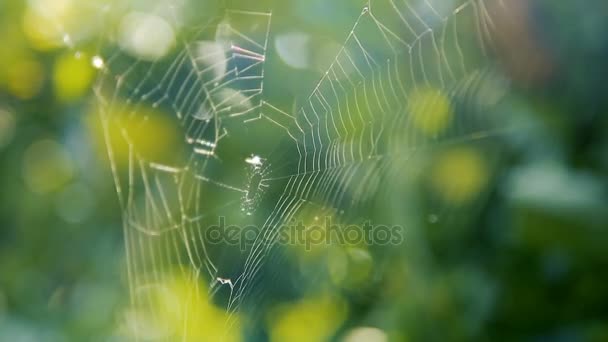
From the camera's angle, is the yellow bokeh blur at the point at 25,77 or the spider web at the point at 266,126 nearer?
the spider web at the point at 266,126

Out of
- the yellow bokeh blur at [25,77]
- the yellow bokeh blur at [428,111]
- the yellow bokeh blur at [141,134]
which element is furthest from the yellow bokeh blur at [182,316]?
the yellow bokeh blur at [25,77]

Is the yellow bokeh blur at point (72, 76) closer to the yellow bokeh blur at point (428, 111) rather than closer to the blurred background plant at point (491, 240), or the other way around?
the blurred background plant at point (491, 240)

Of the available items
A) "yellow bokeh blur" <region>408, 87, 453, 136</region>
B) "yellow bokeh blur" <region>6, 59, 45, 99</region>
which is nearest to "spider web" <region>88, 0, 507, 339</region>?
"yellow bokeh blur" <region>408, 87, 453, 136</region>

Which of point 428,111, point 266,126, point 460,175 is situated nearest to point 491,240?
point 460,175

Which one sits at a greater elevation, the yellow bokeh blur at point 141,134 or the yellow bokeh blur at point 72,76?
the yellow bokeh blur at point 72,76

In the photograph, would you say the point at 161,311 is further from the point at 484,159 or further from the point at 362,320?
the point at 484,159

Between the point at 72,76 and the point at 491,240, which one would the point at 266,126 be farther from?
the point at 72,76

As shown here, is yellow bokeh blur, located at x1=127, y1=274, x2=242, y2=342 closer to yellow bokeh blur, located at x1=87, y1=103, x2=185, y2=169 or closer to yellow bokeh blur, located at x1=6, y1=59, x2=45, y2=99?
yellow bokeh blur, located at x1=87, y1=103, x2=185, y2=169

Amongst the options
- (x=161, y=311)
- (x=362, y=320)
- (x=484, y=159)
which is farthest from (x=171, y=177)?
(x=484, y=159)
